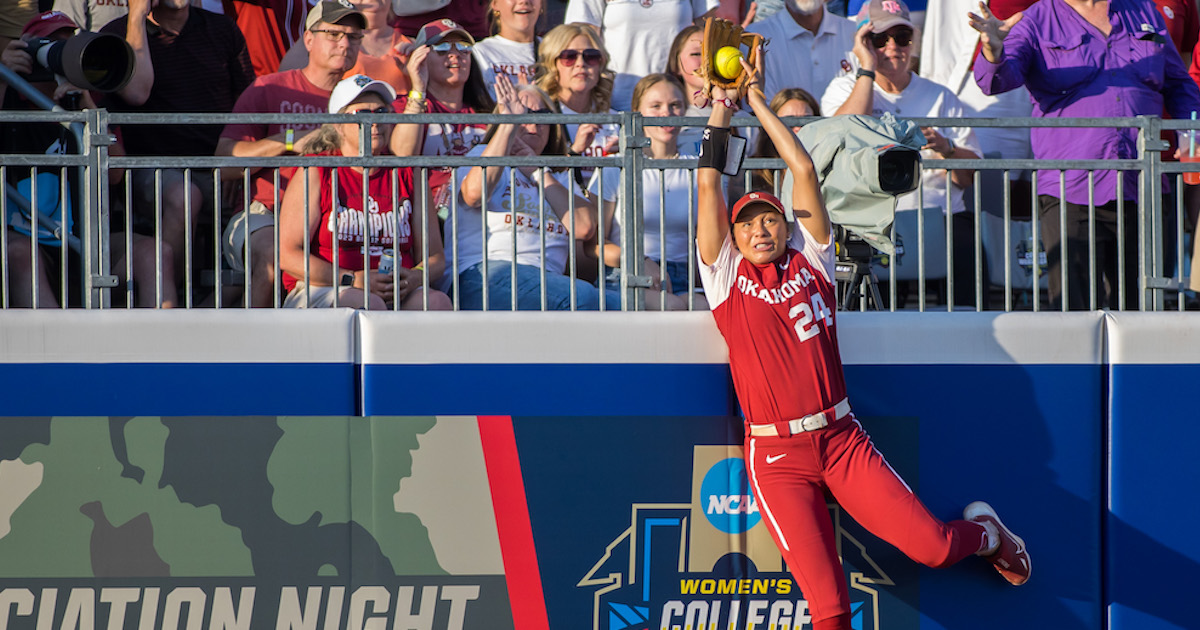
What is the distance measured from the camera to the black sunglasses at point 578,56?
661 cm

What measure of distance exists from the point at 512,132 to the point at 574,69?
3.10 ft

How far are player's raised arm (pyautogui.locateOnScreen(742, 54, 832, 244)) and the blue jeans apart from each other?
1232mm

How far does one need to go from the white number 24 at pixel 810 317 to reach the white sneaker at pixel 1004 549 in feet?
2.88

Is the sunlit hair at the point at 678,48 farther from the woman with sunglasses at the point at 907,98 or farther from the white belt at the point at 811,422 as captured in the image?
the white belt at the point at 811,422

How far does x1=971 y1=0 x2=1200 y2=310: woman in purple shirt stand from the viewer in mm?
6207

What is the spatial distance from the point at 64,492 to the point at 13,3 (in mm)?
3172

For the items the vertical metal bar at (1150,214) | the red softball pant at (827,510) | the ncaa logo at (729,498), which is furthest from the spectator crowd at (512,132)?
the red softball pant at (827,510)

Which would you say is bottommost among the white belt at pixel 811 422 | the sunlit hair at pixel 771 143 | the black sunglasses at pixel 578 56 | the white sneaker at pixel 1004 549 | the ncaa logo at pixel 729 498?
the white sneaker at pixel 1004 549

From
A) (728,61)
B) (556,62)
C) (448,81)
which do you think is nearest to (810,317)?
(728,61)

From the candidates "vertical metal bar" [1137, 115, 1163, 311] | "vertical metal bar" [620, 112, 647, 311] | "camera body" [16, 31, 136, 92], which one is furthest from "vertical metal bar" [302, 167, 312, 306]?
"vertical metal bar" [1137, 115, 1163, 311]

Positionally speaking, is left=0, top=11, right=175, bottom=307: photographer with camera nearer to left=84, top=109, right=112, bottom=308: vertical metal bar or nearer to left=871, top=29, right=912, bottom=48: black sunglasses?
left=84, top=109, right=112, bottom=308: vertical metal bar

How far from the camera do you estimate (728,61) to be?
4488 millimetres

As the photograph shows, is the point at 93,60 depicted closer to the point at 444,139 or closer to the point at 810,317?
the point at 444,139

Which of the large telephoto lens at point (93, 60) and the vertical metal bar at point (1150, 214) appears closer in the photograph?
the vertical metal bar at point (1150, 214)
